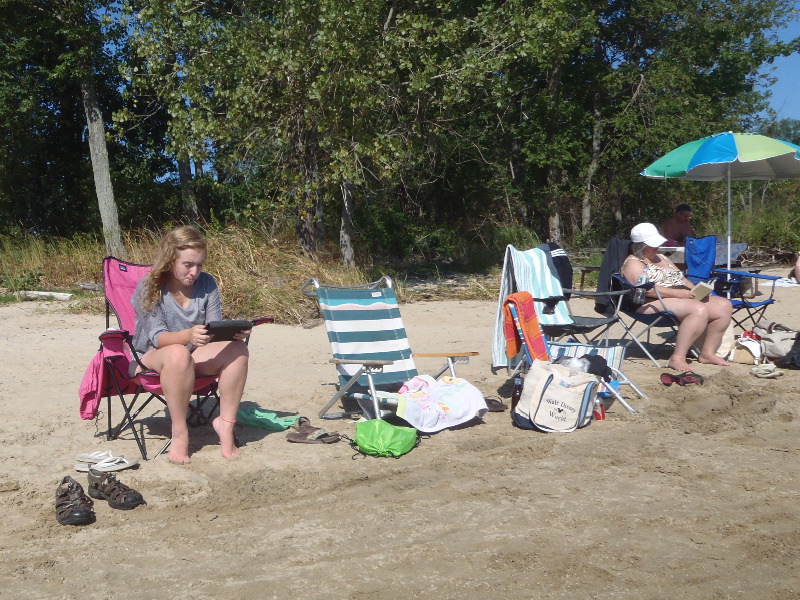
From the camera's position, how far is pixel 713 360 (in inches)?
279

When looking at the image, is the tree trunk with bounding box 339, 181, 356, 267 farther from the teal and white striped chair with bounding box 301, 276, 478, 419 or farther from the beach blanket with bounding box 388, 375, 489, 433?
the beach blanket with bounding box 388, 375, 489, 433

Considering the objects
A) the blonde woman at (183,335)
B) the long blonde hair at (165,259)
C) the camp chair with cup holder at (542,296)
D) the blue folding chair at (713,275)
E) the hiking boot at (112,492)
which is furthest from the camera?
the blue folding chair at (713,275)

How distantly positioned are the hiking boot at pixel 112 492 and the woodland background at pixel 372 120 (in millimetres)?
6617

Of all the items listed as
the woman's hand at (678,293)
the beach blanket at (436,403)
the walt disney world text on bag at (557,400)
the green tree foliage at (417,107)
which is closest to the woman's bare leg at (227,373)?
the beach blanket at (436,403)

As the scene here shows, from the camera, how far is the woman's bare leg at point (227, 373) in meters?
4.68

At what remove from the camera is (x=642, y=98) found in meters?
17.1

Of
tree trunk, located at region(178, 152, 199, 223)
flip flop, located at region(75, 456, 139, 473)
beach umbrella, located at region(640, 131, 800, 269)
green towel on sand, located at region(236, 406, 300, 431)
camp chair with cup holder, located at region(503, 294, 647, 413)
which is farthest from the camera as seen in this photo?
tree trunk, located at region(178, 152, 199, 223)

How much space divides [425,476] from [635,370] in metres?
3.16

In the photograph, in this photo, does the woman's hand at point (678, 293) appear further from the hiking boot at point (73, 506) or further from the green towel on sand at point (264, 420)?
the hiking boot at point (73, 506)

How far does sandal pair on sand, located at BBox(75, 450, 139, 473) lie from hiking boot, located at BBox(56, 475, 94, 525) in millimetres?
300

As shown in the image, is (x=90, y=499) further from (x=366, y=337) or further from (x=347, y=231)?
(x=347, y=231)

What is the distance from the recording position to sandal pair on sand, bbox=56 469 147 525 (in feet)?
12.2

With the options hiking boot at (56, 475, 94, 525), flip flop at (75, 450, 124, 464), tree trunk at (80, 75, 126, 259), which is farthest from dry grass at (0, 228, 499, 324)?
hiking boot at (56, 475, 94, 525)

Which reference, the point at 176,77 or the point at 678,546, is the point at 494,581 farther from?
the point at 176,77
